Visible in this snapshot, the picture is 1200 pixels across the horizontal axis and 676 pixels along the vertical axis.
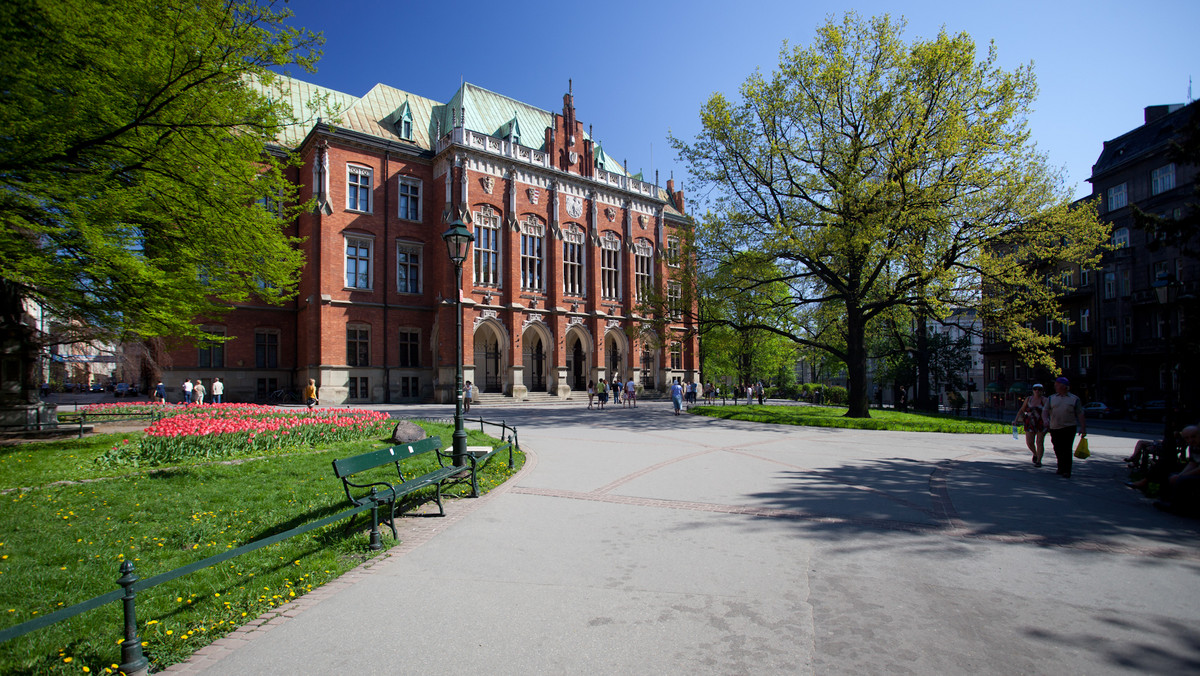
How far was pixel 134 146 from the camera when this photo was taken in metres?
7.79

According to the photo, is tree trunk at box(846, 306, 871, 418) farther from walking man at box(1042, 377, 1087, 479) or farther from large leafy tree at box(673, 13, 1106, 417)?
walking man at box(1042, 377, 1087, 479)

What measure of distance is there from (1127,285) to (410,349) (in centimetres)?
4351

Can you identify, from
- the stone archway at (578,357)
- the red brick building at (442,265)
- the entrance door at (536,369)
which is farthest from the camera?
the stone archway at (578,357)

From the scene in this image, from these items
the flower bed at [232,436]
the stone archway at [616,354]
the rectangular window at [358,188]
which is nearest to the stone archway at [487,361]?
the stone archway at [616,354]

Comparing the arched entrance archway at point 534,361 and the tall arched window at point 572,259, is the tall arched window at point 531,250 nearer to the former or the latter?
the tall arched window at point 572,259

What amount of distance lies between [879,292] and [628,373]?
21.2m

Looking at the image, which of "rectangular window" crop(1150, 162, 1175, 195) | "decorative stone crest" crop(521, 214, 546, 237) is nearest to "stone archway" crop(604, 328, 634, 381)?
"decorative stone crest" crop(521, 214, 546, 237)

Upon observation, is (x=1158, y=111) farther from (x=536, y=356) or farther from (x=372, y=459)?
(x=372, y=459)

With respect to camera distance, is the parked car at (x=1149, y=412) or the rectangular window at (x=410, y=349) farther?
the rectangular window at (x=410, y=349)

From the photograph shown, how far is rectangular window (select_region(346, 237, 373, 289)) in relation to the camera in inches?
1253

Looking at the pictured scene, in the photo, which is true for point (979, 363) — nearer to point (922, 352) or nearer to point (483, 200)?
point (922, 352)

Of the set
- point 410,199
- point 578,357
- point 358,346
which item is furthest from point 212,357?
point 578,357

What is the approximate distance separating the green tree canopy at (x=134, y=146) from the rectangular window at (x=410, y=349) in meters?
22.6

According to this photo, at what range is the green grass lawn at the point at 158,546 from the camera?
3.82 metres
